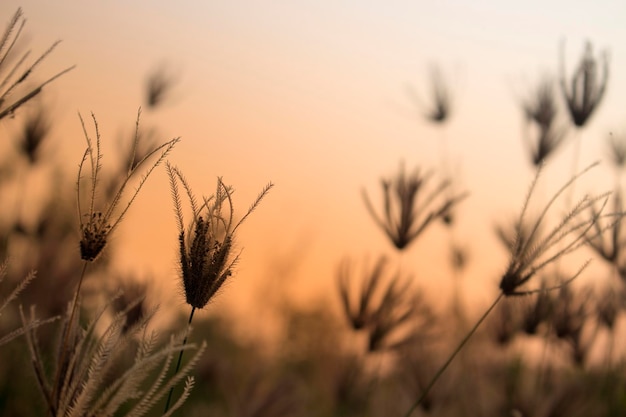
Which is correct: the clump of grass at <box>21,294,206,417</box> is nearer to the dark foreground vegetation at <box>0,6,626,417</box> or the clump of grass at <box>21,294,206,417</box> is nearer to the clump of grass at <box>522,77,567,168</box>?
the dark foreground vegetation at <box>0,6,626,417</box>

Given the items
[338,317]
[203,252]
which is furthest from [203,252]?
[338,317]

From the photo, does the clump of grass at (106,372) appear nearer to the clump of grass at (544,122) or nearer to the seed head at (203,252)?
the seed head at (203,252)

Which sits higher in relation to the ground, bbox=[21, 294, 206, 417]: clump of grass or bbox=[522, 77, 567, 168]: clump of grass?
bbox=[522, 77, 567, 168]: clump of grass

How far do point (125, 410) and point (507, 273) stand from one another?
390cm

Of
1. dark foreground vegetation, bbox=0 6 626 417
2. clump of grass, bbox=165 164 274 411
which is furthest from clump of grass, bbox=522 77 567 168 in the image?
clump of grass, bbox=165 164 274 411

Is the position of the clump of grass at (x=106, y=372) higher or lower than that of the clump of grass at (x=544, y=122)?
lower

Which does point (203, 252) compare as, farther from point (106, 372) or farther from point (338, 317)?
point (338, 317)

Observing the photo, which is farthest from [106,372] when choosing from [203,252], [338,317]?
[338,317]

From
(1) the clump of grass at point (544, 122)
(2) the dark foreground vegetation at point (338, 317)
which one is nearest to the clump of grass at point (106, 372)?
(2) the dark foreground vegetation at point (338, 317)

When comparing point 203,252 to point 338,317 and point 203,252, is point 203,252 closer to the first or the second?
point 203,252

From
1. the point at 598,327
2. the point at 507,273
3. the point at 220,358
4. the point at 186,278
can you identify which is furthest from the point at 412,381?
the point at 186,278

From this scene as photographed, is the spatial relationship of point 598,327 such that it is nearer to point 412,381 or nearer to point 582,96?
point 412,381

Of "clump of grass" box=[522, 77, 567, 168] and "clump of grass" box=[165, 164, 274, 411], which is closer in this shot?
"clump of grass" box=[165, 164, 274, 411]

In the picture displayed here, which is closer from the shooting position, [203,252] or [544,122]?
[203,252]
